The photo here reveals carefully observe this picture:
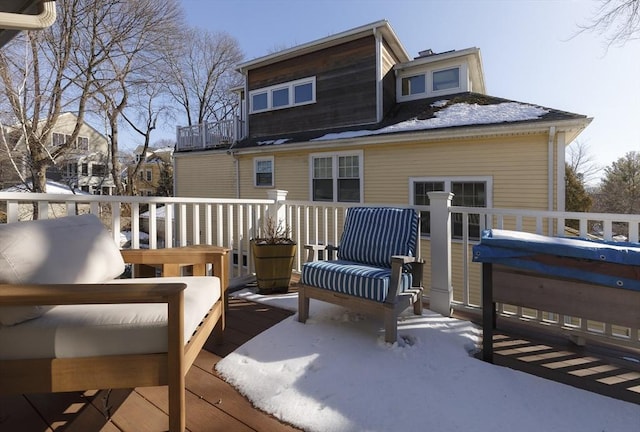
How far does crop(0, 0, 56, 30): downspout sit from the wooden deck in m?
2.20

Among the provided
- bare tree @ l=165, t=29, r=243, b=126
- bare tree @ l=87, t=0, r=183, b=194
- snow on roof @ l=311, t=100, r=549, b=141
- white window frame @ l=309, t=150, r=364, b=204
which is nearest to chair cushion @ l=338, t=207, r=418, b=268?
snow on roof @ l=311, t=100, r=549, b=141

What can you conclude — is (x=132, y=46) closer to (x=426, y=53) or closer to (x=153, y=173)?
(x=426, y=53)

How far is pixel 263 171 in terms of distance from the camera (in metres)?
9.43

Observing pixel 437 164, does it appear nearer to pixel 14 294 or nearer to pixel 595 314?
pixel 595 314

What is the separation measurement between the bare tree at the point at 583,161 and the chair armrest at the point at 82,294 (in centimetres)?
2183

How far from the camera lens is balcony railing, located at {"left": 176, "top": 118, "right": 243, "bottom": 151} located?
34.4 feet

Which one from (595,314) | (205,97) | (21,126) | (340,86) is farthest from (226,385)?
(205,97)

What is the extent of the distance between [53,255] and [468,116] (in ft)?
23.2

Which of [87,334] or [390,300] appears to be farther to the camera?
[390,300]

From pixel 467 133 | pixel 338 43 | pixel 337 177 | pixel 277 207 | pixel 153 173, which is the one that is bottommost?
pixel 277 207

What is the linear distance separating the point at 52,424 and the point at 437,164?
685cm

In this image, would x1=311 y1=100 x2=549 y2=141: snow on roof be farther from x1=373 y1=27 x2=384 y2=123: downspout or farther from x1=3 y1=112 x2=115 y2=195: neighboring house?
x1=3 y1=112 x2=115 y2=195: neighboring house

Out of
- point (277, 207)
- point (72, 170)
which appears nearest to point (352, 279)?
point (277, 207)

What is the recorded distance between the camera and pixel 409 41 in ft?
32.7
